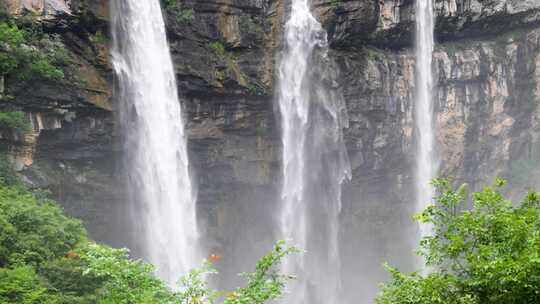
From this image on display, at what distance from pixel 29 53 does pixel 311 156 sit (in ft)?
46.0

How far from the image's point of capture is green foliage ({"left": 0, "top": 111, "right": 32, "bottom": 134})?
16969mm

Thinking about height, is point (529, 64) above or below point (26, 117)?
above

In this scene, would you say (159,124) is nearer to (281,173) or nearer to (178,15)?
(178,15)

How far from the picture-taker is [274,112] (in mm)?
25875

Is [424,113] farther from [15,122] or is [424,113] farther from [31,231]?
[31,231]

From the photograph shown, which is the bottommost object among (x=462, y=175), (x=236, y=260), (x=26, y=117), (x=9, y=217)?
(x=9, y=217)

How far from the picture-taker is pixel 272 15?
25.5 meters

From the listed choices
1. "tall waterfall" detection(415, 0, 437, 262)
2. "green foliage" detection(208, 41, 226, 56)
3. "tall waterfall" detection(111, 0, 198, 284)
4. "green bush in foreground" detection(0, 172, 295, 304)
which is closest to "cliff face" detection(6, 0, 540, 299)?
"green foliage" detection(208, 41, 226, 56)

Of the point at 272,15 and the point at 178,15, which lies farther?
the point at 272,15

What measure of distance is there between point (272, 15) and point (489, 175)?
17137mm

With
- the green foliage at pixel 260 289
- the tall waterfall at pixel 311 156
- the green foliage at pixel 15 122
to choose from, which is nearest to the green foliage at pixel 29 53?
the green foliage at pixel 15 122

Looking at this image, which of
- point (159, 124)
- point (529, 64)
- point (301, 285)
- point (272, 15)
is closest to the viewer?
point (159, 124)

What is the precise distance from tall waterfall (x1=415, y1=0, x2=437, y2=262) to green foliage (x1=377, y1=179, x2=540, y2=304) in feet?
72.2

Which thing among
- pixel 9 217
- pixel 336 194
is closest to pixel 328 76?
pixel 336 194
